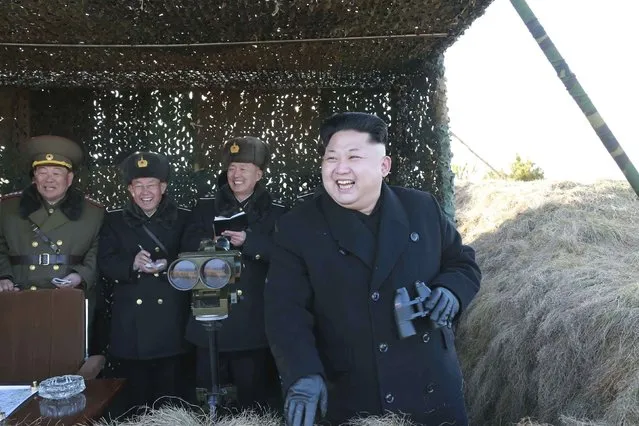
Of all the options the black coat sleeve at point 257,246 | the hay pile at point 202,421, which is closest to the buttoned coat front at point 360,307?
the hay pile at point 202,421

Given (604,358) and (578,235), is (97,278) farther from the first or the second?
(578,235)

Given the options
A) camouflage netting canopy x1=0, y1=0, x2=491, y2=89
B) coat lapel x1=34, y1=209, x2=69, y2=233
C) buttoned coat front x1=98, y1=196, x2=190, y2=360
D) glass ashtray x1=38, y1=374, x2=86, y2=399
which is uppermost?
camouflage netting canopy x1=0, y1=0, x2=491, y2=89

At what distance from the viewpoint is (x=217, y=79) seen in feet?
14.2

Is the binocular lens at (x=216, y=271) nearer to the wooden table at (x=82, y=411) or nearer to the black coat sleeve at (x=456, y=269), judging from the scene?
the wooden table at (x=82, y=411)

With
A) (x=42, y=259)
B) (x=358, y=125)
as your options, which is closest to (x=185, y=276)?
(x=358, y=125)

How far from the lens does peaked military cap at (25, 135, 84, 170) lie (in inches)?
128

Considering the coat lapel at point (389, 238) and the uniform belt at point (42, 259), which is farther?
the uniform belt at point (42, 259)

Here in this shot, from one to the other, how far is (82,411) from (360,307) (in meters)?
1.10

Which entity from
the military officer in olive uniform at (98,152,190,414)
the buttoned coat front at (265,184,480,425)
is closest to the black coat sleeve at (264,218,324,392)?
the buttoned coat front at (265,184,480,425)

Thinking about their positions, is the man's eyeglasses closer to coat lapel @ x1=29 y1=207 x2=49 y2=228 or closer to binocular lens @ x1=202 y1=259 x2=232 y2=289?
coat lapel @ x1=29 y1=207 x2=49 y2=228

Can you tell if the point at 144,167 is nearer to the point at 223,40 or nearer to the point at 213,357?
the point at 223,40

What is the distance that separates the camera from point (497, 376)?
3199 millimetres

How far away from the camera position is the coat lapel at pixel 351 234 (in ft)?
6.93

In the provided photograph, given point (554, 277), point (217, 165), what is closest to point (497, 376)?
point (554, 277)
